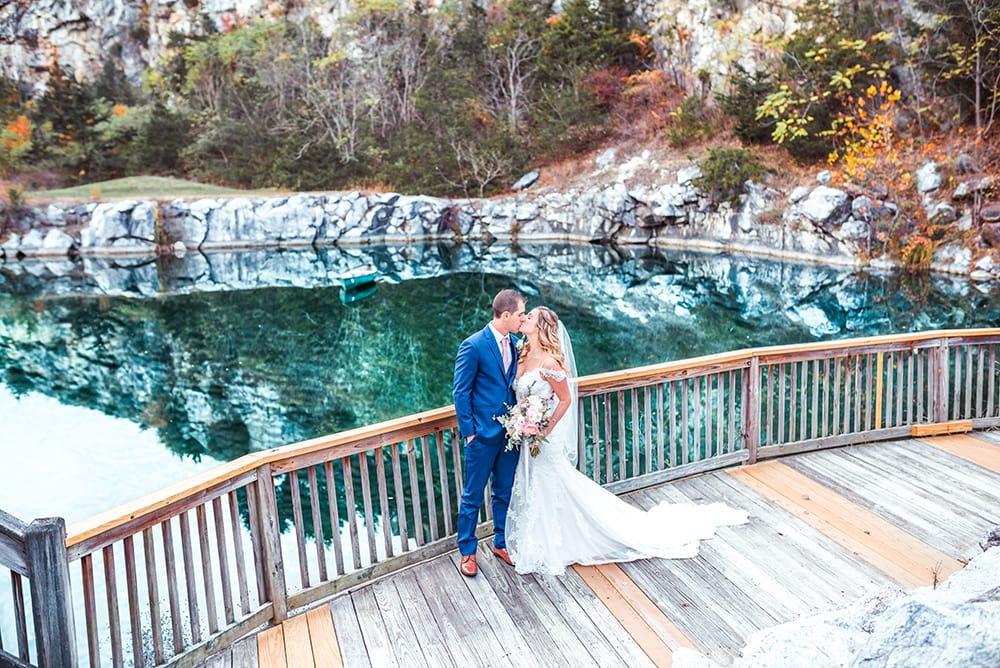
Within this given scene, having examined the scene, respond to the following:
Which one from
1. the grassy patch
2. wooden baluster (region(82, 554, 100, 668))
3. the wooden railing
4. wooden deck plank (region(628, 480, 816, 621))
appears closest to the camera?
wooden baluster (region(82, 554, 100, 668))

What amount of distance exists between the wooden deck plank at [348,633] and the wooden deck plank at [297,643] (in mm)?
145

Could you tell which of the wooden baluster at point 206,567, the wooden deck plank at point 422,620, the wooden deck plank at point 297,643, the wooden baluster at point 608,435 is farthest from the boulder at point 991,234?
the wooden baluster at point 206,567

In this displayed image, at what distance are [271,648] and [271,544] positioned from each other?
19.4 inches

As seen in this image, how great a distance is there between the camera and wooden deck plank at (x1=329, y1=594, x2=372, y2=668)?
3359 mm

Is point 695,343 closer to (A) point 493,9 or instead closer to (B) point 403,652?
(B) point 403,652

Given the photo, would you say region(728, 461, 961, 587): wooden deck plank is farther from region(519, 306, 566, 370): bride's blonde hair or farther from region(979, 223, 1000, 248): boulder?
Answer: region(979, 223, 1000, 248): boulder

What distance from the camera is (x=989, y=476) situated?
520cm

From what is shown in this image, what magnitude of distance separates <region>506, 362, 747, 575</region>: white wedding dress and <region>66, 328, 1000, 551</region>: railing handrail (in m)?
0.56

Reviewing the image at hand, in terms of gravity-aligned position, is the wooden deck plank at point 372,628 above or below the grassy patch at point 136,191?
below

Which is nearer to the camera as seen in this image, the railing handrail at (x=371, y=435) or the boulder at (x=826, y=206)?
the railing handrail at (x=371, y=435)

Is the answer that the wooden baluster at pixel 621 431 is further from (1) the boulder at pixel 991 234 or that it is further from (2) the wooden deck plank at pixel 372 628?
(1) the boulder at pixel 991 234

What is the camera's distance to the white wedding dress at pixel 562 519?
406cm

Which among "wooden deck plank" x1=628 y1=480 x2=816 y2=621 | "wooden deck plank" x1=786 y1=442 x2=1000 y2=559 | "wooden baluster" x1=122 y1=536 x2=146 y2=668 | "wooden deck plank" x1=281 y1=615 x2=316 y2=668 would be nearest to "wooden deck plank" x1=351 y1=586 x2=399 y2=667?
"wooden deck plank" x1=281 y1=615 x2=316 y2=668

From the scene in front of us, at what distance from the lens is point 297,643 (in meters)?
3.51
